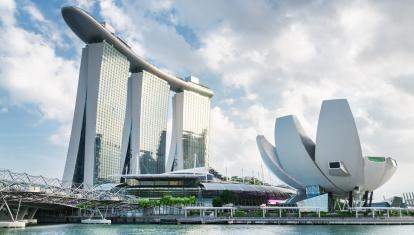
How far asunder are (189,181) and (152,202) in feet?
71.7

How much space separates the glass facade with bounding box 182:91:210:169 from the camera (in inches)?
5541

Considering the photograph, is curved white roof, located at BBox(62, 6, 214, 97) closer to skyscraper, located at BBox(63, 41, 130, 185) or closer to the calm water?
skyscraper, located at BBox(63, 41, 130, 185)

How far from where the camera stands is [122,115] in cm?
10988

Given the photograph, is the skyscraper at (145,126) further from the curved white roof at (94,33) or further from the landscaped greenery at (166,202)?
the landscaped greenery at (166,202)

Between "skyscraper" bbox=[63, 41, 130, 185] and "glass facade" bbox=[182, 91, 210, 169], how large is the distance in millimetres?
35824

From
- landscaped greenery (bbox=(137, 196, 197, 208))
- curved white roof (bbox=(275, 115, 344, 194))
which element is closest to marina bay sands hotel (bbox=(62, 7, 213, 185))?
landscaped greenery (bbox=(137, 196, 197, 208))

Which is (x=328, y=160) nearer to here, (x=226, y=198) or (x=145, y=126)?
(x=226, y=198)

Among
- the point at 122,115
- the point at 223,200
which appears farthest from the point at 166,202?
the point at 122,115

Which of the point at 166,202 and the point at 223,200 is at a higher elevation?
the point at 223,200

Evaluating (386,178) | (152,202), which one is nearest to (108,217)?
(152,202)

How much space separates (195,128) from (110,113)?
147ft

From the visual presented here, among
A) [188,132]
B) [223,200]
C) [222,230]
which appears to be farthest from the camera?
[188,132]

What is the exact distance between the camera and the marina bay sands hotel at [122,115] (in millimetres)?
98812

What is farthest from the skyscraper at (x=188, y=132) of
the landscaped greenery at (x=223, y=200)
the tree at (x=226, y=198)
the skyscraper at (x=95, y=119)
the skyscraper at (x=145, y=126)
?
the landscaped greenery at (x=223, y=200)
